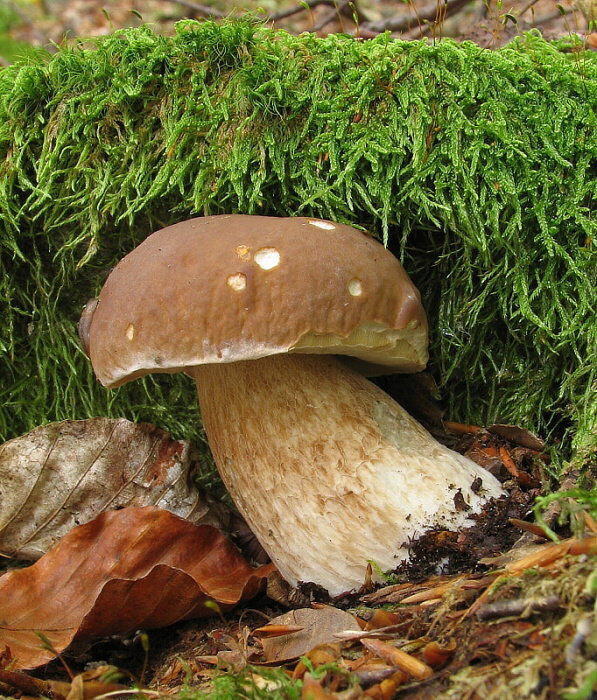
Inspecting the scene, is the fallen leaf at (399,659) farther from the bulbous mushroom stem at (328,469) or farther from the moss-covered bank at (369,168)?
the moss-covered bank at (369,168)

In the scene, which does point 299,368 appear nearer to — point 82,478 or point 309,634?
point 309,634

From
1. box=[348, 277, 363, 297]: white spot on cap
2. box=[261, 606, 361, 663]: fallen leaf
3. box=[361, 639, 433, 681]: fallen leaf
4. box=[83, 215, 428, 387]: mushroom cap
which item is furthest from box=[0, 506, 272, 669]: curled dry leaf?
box=[348, 277, 363, 297]: white spot on cap

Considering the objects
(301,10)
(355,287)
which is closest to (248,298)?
(355,287)

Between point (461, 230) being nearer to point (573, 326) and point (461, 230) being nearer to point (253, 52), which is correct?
point (573, 326)

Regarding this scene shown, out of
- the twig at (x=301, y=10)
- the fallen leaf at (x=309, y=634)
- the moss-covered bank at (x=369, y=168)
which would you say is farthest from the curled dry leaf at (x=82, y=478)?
the twig at (x=301, y=10)

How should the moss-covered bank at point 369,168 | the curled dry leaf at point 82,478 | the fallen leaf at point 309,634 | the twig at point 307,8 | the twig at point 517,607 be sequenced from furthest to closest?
1. the twig at point 307,8
2. the curled dry leaf at point 82,478
3. the moss-covered bank at point 369,168
4. the fallen leaf at point 309,634
5. the twig at point 517,607
